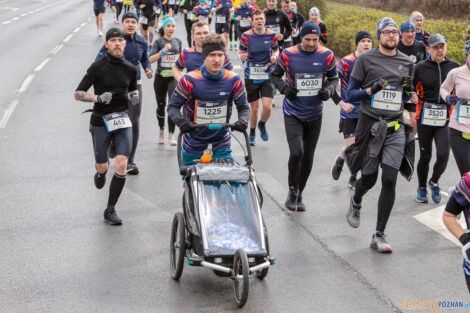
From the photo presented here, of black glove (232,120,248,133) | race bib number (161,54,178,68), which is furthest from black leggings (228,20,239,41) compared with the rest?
black glove (232,120,248,133)

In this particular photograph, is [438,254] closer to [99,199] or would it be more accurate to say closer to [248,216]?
[248,216]

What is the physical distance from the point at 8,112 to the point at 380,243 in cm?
903

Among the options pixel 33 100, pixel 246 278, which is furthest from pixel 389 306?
pixel 33 100

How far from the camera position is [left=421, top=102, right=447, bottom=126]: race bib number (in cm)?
857

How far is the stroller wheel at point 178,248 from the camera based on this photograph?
6.05 m

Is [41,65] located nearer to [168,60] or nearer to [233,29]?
[233,29]

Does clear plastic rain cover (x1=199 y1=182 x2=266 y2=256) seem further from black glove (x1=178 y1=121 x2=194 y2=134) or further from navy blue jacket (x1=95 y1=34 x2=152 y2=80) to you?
navy blue jacket (x1=95 y1=34 x2=152 y2=80)

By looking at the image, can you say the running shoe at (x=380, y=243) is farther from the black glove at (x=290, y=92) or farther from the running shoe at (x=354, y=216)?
the black glove at (x=290, y=92)

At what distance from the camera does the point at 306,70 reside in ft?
27.3

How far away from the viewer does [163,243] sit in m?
7.37

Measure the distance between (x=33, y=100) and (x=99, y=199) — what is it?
23.2ft

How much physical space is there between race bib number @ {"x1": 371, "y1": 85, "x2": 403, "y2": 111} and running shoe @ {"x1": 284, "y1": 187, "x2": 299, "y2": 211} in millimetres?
1672

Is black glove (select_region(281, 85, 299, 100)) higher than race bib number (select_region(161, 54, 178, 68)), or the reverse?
black glove (select_region(281, 85, 299, 100))

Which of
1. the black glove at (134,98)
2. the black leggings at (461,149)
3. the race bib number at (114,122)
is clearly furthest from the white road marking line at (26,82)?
the black leggings at (461,149)
